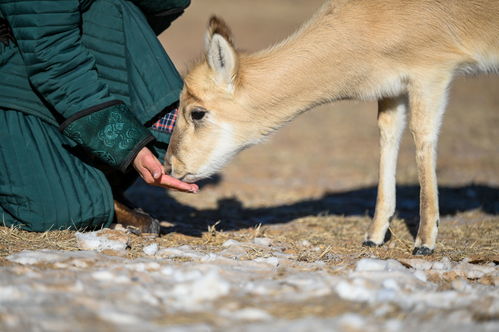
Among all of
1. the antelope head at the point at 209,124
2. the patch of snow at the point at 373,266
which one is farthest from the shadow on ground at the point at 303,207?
the patch of snow at the point at 373,266

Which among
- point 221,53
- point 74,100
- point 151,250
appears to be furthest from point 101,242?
point 221,53

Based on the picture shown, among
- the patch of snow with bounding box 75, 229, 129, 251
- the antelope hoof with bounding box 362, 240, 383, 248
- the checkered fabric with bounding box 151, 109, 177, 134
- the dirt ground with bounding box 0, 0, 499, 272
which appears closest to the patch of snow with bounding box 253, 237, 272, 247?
the dirt ground with bounding box 0, 0, 499, 272

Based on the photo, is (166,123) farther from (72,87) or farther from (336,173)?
(336,173)

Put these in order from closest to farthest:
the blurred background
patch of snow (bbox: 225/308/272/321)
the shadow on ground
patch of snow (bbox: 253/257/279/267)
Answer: patch of snow (bbox: 225/308/272/321) < patch of snow (bbox: 253/257/279/267) < the shadow on ground < the blurred background

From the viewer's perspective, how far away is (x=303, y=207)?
6762mm

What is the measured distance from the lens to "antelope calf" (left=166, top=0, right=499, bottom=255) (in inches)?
186

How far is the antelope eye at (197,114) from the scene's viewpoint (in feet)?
A: 15.9

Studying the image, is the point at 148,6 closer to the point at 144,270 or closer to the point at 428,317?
the point at 144,270

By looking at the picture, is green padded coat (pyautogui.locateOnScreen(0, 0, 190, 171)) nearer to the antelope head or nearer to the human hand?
the human hand

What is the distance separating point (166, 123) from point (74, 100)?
3.42 feet

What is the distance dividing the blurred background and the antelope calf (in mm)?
510

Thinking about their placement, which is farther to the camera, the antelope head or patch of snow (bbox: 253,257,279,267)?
the antelope head

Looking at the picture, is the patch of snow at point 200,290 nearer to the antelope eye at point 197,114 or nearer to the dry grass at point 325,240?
the dry grass at point 325,240

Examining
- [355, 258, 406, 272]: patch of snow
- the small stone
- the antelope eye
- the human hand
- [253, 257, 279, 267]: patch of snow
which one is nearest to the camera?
[355, 258, 406, 272]: patch of snow
